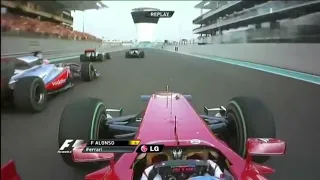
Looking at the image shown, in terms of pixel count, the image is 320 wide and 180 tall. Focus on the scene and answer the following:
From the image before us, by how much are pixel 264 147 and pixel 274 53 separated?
796 centimetres

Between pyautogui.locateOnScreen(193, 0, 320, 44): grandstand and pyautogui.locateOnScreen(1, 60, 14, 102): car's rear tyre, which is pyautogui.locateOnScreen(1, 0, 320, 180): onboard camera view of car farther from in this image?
pyautogui.locateOnScreen(193, 0, 320, 44): grandstand

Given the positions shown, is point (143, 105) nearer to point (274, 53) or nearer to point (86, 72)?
point (86, 72)

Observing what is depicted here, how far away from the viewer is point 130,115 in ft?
8.05

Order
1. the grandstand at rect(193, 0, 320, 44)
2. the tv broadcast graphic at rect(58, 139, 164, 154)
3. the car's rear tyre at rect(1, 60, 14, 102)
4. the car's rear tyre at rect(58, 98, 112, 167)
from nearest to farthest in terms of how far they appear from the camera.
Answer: the car's rear tyre at rect(1, 60, 14, 102) → the tv broadcast graphic at rect(58, 139, 164, 154) → the car's rear tyre at rect(58, 98, 112, 167) → the grandstand at rect(193, 0, 320, 44)

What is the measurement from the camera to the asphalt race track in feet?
5.78

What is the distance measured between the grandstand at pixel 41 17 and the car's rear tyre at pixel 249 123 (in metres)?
0.87

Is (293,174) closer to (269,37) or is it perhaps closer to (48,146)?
(48,146)

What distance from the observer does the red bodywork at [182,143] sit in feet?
3.67

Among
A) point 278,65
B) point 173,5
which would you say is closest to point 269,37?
point 278,65

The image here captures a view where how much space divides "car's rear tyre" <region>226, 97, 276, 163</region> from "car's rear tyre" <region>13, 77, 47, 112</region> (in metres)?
1.29

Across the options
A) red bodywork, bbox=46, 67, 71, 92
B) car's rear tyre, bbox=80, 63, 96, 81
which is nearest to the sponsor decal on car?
red bodywork, bbox=46, 67, 71, 92

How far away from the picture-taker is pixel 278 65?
796cm

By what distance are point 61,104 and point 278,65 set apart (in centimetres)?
569

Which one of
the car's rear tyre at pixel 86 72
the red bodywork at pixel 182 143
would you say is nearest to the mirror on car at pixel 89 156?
the red bodywork at pixel 182 143
